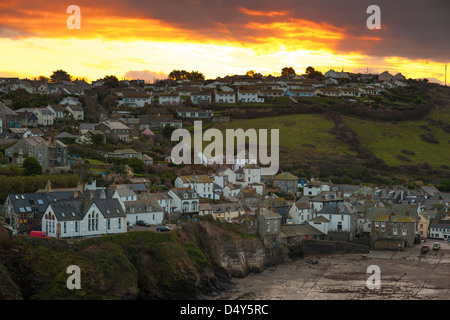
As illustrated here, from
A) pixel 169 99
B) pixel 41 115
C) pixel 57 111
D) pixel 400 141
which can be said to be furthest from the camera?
pixel 169 99

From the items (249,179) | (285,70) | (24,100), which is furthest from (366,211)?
(285,70)

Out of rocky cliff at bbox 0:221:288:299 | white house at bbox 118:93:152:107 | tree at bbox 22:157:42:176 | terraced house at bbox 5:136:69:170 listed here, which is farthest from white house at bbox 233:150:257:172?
white house at bbox 118:93:152:107

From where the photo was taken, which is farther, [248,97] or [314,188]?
[248,97]

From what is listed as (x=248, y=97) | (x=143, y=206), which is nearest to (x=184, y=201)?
(x=143, y=206)

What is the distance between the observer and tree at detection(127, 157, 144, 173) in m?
68.1

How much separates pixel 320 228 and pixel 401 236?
7.17 meters

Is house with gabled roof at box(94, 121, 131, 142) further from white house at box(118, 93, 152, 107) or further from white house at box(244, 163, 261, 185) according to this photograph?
white house at box(118, 93, 152, 107)

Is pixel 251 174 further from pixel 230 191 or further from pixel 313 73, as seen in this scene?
pixel 313 73

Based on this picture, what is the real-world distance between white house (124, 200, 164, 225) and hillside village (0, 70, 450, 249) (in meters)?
0.08

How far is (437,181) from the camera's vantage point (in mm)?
87062

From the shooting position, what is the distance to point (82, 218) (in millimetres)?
45469

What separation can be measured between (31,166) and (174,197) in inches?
475

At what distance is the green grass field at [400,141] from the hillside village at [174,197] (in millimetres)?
11708
